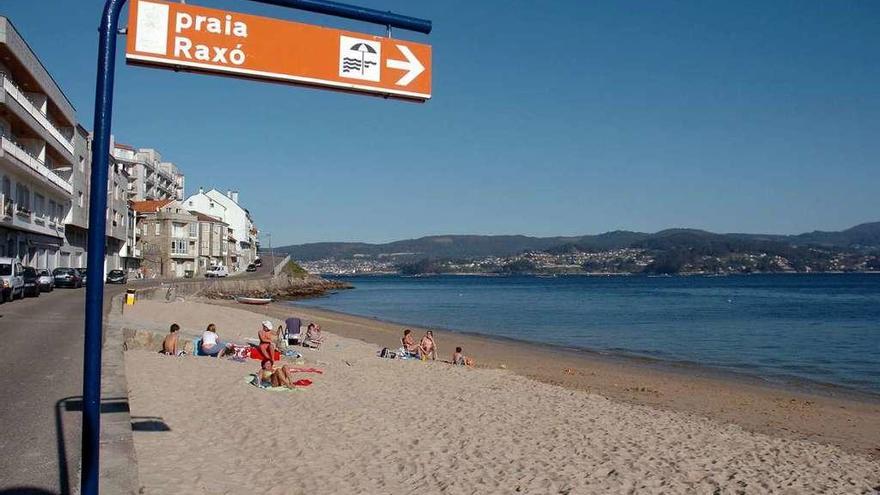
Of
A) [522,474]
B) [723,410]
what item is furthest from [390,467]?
[723,410]

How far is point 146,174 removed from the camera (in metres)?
100

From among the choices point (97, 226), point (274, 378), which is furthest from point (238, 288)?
point (97, 226)

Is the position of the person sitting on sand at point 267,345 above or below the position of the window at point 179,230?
below

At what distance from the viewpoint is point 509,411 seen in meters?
12.8

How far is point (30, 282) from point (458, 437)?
93.8 ft

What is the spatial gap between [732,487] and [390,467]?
392 centimetres

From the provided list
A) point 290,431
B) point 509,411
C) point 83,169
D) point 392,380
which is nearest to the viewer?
point 290,431

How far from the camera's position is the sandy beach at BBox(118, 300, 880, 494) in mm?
8164

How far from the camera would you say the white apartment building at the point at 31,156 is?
35.8 m

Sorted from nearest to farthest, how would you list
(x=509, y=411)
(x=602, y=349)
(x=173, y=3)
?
(x=173, y=3)
(x=509, y=411)
(x=602, y=349)

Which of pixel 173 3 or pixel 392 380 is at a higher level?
pixel 173 3

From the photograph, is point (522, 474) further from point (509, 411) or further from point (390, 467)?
point (509, 411)

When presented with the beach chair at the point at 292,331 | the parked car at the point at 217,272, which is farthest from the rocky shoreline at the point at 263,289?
the beach chair at the point at 292,331

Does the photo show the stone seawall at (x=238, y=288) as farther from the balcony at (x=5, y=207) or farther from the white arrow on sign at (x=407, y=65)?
the white arrow on sign at (x=407, y=65)
